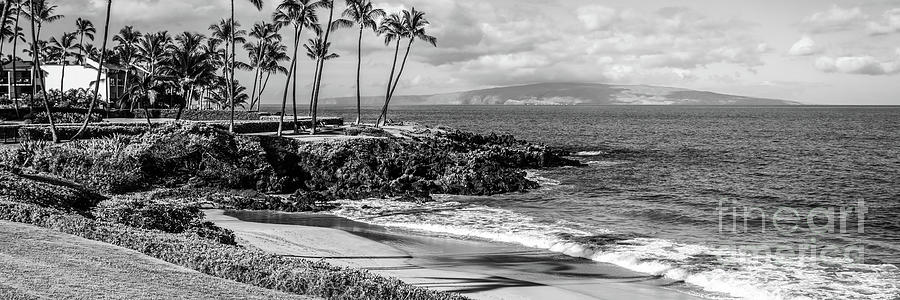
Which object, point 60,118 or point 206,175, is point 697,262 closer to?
point 206,175

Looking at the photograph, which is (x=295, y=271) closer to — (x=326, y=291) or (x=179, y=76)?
(x=326, y=291)

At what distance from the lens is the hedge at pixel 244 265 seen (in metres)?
14.4

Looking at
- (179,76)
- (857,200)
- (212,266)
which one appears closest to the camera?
(212,266)

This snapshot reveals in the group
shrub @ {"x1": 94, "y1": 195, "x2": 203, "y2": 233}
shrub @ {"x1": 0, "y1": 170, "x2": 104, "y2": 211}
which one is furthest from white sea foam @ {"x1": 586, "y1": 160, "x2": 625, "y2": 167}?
shrub @ {"x1": 94, "y1": 195, "x2": 203, "y2": 233}

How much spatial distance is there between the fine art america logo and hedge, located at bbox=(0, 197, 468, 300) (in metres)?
15.6

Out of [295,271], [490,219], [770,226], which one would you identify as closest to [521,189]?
[490,219]

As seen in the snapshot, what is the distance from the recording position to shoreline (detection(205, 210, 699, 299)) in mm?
18984

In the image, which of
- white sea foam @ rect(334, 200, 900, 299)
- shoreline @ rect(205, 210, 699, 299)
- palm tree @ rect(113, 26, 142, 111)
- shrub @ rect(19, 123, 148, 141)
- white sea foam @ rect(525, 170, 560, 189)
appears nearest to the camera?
shoreline @ rect(205, 210, 699, 299)

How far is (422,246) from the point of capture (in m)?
25.1

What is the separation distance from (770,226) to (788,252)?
19.9ft

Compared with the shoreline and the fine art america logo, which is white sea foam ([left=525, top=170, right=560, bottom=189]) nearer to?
the fine art america logo

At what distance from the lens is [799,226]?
31.2m

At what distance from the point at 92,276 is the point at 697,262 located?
17.0 meters

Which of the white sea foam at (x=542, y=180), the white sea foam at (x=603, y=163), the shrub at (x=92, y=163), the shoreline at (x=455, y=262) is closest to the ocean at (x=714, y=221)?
the white sea foam at (x=603, y=163)
